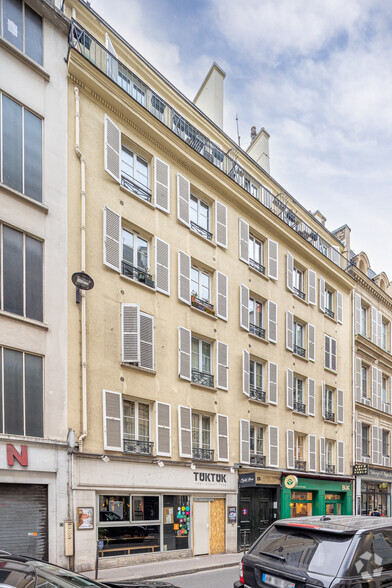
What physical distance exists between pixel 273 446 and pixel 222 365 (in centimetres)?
466

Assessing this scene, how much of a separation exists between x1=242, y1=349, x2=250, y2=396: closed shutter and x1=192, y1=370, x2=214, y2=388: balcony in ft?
5.64

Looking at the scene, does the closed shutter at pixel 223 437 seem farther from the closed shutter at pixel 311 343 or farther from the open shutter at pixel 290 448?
the closed shutter at pixel 311 343

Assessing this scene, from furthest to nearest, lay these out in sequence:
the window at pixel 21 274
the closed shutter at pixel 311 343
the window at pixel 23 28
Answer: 1. the closed shutter at pixel 311 343
2. the window at pixel 23 28
3. the window at pixel 21 274

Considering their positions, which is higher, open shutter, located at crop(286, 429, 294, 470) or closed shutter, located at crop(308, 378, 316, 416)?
closed shutter, located at crop(308, 378, 316, 416)

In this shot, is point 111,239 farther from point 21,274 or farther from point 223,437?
point 223,437

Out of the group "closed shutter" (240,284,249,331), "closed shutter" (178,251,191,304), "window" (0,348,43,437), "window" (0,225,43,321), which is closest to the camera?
"window" (0,348,43,437)

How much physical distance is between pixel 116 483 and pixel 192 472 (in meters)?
3.23

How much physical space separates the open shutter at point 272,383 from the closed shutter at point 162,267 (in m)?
6.75

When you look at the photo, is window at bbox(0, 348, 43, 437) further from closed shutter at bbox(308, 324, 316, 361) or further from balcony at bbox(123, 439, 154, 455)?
closed shutter at bbox(308, 324, 316, 361)

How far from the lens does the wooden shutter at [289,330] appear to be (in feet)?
73.9

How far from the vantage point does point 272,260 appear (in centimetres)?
2220

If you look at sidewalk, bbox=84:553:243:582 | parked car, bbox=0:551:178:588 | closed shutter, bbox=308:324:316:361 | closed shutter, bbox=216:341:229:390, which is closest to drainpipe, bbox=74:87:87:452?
sidewalk, bbox=84:553:243:582

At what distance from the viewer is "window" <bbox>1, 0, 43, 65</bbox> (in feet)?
42.2

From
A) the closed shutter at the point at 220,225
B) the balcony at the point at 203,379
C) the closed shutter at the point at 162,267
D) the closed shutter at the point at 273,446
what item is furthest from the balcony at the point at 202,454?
the closed shutter at the point at 220,225
